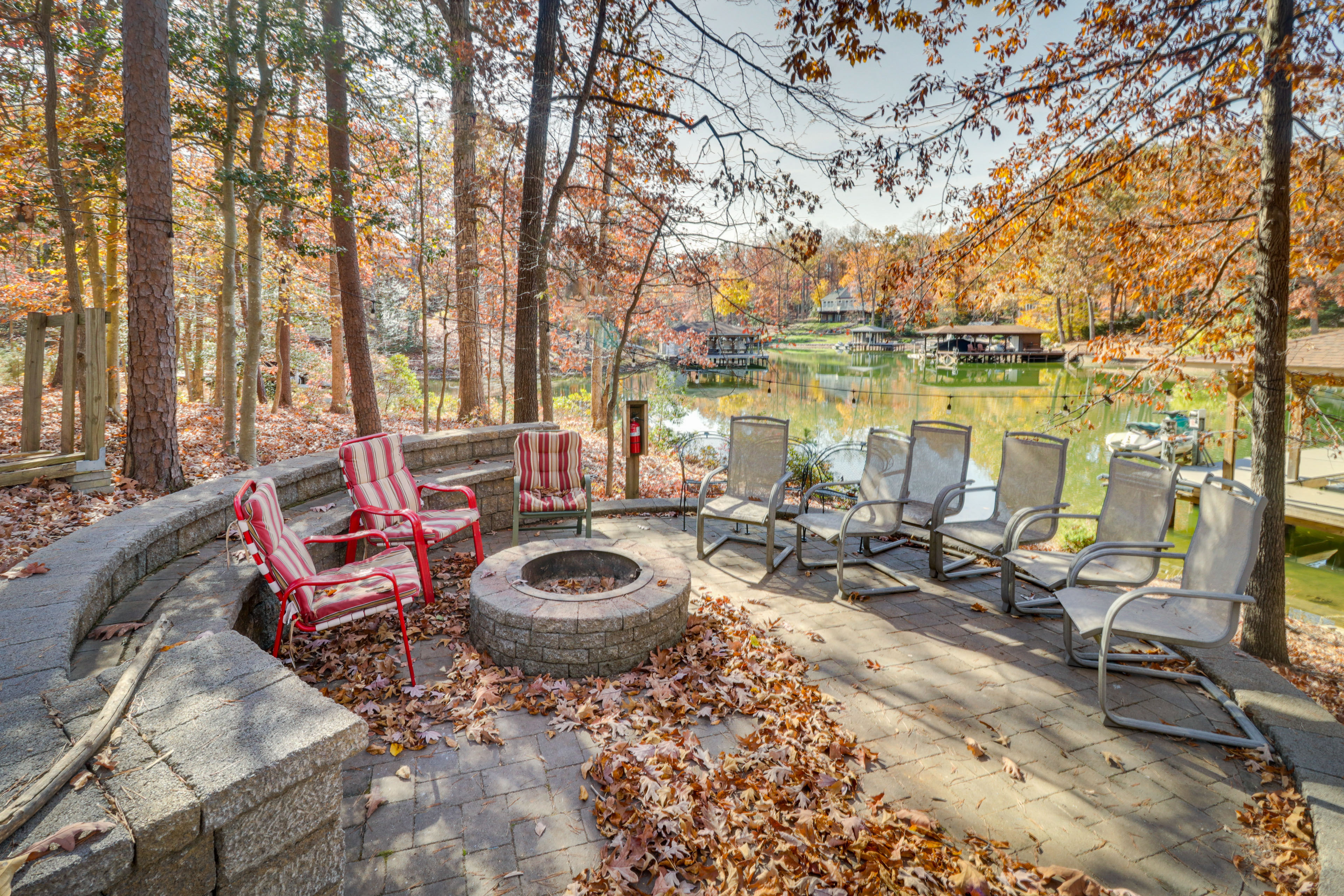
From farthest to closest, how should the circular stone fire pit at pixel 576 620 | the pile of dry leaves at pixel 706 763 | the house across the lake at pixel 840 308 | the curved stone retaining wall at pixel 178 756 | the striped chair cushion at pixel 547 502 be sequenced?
the house across the lake at pixel 840 308 → the striped chair cushion at pixel 547 502 → the circular stone fire pit at pixel 576 620 → the pile of dry leaves at pixel 706 763 → the curved stone retaining wall at pixel 178 756

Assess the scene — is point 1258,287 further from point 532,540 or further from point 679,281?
point 532,540

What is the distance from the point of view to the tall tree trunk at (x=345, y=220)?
6.82 m

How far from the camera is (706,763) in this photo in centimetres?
257

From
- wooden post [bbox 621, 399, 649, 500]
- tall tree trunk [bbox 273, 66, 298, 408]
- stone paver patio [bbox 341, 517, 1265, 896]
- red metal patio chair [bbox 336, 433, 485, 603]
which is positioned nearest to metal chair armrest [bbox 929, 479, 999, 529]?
stone paver patio [bbox 341, 517, 1265, 896]

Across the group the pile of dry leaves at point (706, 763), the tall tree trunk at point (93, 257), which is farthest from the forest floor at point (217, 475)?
the pile of dry leaves at point (706, 763)

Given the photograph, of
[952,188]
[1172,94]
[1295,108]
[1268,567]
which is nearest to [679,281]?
[952,188]

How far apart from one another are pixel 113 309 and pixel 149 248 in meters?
5.97

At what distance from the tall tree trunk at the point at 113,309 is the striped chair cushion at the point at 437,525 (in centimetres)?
582

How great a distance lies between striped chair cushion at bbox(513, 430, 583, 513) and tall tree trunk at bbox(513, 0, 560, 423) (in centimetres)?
209

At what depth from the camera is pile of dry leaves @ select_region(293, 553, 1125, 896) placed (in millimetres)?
2039

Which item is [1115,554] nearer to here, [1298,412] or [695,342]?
[1298,412]

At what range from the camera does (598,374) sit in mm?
15836

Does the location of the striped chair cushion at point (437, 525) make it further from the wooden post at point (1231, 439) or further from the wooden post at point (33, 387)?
the wooden post at point (1231, 439)

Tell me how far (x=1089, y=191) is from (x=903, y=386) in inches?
921
